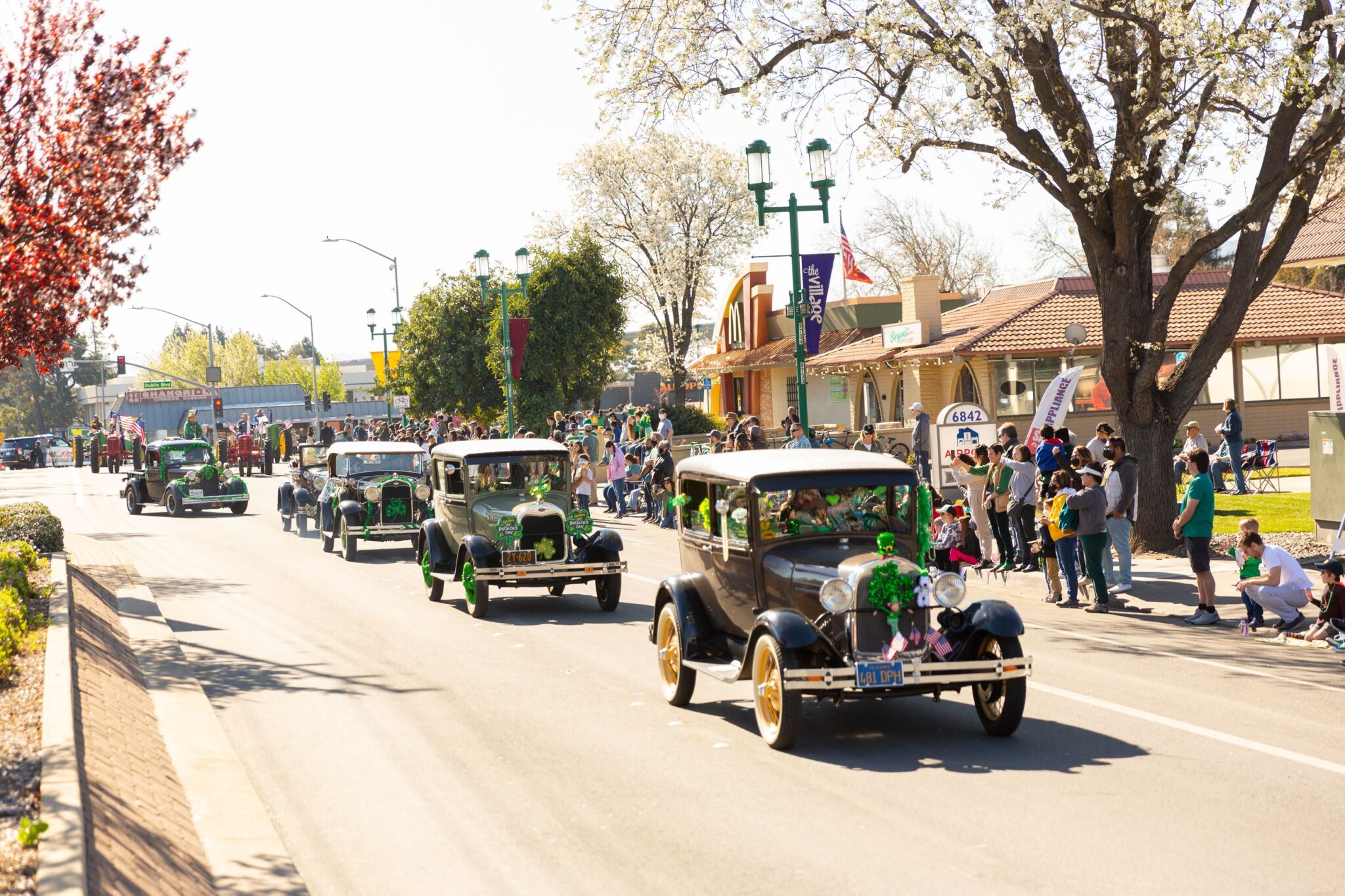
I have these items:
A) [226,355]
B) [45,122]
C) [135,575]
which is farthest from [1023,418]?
[226,355]

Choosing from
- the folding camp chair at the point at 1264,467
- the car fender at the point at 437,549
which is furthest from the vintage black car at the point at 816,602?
the folding camp chair at the point at 1264,467

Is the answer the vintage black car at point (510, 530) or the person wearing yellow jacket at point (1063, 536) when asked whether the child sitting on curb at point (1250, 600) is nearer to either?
the person wearing yellow jacket at point (1063, 536)

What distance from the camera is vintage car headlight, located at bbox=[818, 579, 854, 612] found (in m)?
8.87

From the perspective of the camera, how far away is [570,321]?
48719 mm

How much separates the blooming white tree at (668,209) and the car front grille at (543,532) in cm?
4557

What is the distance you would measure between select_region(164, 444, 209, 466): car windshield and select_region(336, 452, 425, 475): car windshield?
12.8 m

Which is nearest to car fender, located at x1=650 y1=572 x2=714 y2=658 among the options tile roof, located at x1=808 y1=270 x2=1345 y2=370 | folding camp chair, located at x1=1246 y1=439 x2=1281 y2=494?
folding camp chair, located at x1=1246 y1=439 x2=1281 y2=494

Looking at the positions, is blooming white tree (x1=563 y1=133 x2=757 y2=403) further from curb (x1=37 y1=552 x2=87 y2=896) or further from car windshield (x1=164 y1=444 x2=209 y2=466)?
curb (x1=37 y1=552 x2=87 y2=896)

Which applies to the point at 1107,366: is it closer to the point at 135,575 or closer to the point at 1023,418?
the point at 135,575

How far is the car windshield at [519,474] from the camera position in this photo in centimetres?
1662

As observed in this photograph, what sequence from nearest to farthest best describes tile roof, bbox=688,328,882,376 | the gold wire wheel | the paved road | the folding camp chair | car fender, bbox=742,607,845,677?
the paved road → car fender, bbox=742,607,845,677 → the gold wire wheel → the folding camp chair → tile roof, bbox=688,328,882,376

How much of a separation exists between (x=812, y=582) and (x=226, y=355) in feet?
430

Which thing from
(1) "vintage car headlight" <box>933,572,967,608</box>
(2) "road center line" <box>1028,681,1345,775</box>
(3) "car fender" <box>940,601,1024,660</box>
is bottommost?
(2) "road center line" <box>1028,681,1345,775</box>

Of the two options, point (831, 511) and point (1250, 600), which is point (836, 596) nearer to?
point (831, 511)
